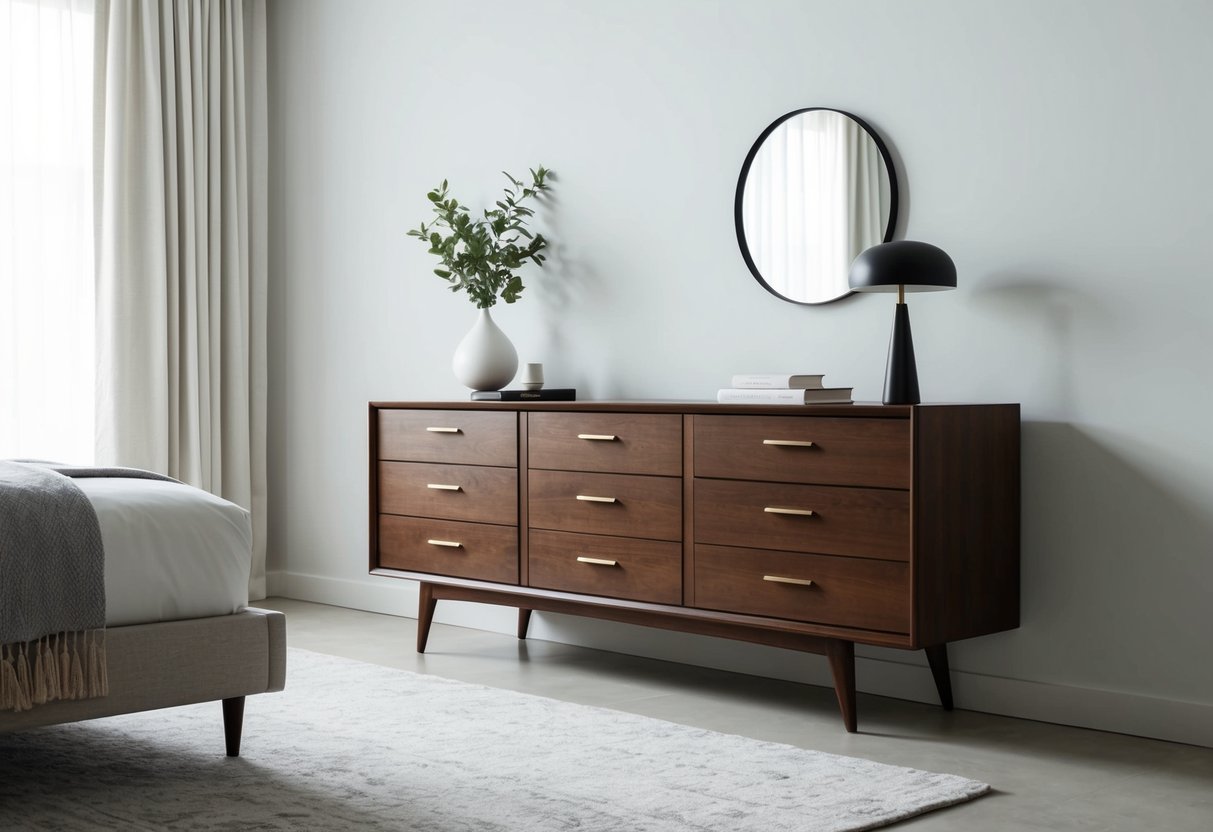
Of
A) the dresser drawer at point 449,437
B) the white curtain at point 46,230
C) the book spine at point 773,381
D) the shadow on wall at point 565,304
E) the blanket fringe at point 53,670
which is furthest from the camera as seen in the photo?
the white curtain at point 46,230

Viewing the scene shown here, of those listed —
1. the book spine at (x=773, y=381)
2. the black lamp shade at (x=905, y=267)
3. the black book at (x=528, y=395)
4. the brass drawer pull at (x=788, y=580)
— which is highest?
the black lamp shade at (x=905, y=267)

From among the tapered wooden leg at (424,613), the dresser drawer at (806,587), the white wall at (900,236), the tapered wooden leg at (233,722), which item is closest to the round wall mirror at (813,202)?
the white wall at (900,236)

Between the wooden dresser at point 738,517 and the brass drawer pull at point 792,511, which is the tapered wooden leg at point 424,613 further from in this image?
the brass drawer pull at point 792,511

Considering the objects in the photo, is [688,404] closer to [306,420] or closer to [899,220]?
[899,220]

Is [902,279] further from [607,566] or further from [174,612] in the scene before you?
[174,612]

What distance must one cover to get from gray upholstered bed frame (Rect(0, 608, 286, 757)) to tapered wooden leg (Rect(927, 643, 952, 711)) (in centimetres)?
153

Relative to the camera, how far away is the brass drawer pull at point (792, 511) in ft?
9.90

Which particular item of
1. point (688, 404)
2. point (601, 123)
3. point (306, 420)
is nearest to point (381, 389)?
point (306, 420)

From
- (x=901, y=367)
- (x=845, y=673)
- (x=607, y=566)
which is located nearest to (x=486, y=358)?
(x=607, y=566)

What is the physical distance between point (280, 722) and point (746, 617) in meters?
→ 1.12

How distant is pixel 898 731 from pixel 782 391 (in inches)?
32.6

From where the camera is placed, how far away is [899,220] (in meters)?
3.38

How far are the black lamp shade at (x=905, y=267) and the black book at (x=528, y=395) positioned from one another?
1128 millimetres

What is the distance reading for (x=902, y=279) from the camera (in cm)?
299
